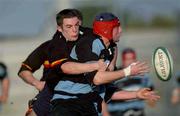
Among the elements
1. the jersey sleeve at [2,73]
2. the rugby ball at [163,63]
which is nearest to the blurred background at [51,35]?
the jersey sleeve at [2,73]

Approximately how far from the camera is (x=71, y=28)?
7.77 m

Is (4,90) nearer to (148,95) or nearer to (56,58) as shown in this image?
(56,58)

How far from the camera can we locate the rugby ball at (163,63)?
7746 mm

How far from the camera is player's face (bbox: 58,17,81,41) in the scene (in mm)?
7758

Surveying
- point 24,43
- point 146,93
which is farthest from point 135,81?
point 24,43

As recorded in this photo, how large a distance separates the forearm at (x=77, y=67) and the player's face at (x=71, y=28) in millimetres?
374

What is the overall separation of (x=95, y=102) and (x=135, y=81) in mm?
5118

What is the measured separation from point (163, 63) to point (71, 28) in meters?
0.99

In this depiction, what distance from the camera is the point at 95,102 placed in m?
7.72

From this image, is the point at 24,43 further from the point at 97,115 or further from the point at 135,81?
the point at 97,115

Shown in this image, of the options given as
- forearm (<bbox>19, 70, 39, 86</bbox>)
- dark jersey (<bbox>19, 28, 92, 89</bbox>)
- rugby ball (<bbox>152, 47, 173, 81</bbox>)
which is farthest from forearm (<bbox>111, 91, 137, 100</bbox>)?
forearm (<bbox>19, 70, 39, 86</bbox>)

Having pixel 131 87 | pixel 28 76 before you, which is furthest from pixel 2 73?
pixel 28 76

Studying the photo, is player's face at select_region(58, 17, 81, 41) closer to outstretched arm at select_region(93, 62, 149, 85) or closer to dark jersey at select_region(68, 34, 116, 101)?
dark jersey at select_region(68, 34, 116, 101)

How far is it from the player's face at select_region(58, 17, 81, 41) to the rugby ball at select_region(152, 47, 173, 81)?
0.85 metres
